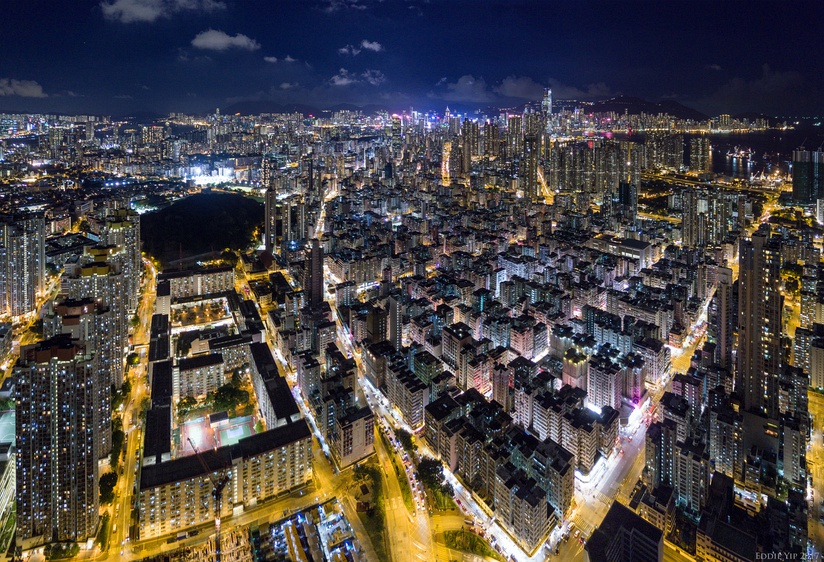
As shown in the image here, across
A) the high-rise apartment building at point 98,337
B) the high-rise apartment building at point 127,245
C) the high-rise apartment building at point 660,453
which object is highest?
the high-rise apartment building at point 127,245

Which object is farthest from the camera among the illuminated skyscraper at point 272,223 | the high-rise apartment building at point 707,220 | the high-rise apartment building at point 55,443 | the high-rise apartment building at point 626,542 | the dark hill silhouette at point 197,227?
the illuminated skyscraper at point 272,223

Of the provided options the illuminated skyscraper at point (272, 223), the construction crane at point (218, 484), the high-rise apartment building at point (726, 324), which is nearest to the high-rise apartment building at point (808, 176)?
the high-rise apartment building at point (726, 324)

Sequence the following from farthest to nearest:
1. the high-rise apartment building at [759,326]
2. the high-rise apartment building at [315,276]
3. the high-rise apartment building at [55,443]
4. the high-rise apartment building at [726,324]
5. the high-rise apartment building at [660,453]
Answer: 1. the high-rise apartment building at [315,276]
2. the high-rise apartment building at [726,324]
3. the high-rise apartment building at [759,326]
4. the high-rise apartment building at [660,453]
5. the high-rise apartment building at [55,443]

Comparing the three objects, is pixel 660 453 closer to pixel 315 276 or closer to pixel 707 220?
pixel 315 276

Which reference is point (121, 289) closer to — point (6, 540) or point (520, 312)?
point (6, 540)

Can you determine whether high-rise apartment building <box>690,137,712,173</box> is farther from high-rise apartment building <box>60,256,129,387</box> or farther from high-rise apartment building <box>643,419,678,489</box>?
high-rise apartment building <box>60,256,129,387</box>

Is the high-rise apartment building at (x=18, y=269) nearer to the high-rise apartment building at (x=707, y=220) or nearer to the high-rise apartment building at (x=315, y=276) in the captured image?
the high-rise apartment building at (x=315, y=276)

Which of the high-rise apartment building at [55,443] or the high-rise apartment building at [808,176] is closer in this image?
the high-rise apartment building at [55,443]
